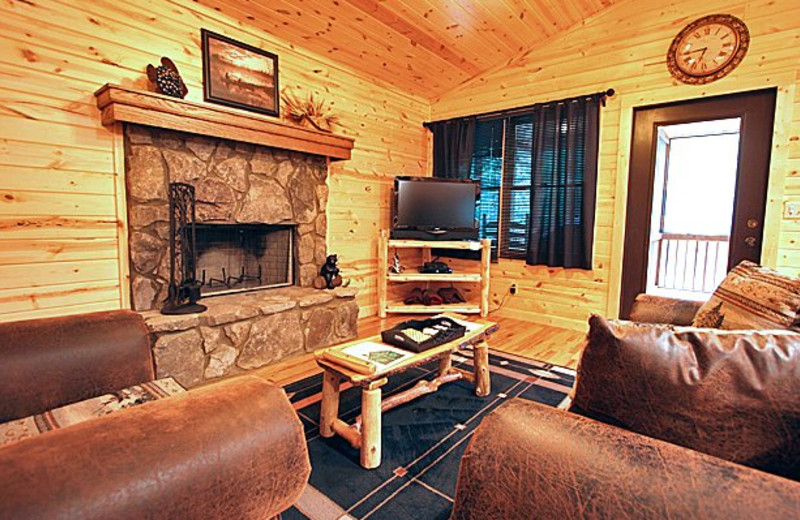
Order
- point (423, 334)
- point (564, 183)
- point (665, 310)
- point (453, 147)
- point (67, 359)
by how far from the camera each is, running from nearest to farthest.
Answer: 1. point (67, 359)
2. point (665, 310)
3. point (423, 334)
4. point (564, 183)
5. point (453, 147)

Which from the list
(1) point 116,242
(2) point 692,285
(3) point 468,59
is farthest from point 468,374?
(2) point 692,285

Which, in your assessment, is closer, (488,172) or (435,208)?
(435,208)

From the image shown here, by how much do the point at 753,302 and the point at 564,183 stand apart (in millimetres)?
2687

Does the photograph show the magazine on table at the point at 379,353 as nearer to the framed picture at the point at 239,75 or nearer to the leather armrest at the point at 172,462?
the leather armrest at the point at 172,462

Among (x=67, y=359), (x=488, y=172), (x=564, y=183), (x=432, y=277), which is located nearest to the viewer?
(x=67, y=359)

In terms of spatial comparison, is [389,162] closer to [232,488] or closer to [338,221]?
[338,221]

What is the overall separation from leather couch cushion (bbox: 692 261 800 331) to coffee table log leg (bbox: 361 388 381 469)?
1.27m

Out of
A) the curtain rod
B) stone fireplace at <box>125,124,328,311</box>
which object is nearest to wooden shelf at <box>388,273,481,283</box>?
stone fireplace at <box>125,124,328,311</box>

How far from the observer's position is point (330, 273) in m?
3.49

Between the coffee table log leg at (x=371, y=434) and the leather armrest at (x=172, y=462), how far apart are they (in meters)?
0.82

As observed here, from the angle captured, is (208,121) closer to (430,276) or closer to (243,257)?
(243,257)

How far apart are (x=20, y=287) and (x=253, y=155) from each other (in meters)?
1.59

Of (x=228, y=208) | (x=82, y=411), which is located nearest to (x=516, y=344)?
(x=228, y=208)

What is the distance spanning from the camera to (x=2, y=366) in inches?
49.8
